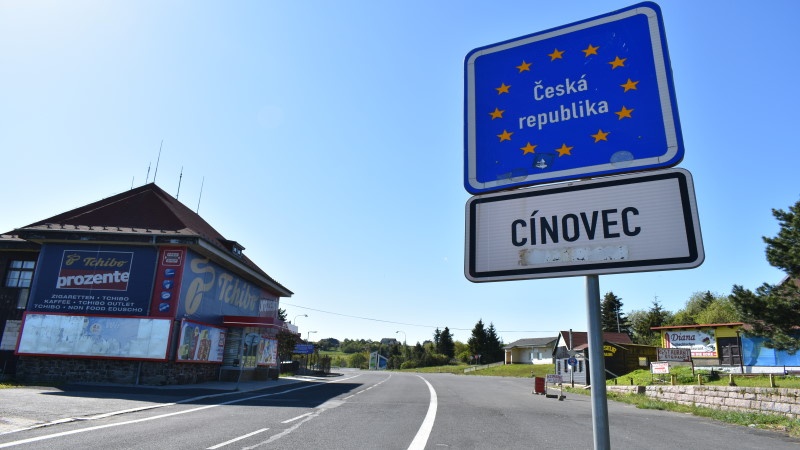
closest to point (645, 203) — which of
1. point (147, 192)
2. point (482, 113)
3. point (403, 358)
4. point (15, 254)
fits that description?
A: point (482, 113)

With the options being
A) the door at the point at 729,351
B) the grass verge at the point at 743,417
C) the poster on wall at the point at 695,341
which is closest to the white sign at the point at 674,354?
the poster on wall at the point at 695,341

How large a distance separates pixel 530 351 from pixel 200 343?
66.6m

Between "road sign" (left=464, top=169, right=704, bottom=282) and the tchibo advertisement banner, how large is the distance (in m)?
24.6

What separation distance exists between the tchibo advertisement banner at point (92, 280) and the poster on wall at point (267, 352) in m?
11.0

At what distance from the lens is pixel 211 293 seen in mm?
26594

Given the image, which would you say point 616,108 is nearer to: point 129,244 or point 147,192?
point 129,244

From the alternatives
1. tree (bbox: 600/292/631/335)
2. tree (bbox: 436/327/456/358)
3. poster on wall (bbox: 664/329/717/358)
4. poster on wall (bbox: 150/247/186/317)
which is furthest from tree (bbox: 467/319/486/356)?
poster on wall (bbox: 150/247/186/317)

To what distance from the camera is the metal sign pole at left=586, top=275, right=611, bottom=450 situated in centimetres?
145

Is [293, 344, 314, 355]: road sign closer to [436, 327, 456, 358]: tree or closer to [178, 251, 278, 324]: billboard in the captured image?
[178, 251, 278, 324]: billboard

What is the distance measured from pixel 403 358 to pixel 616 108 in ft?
357

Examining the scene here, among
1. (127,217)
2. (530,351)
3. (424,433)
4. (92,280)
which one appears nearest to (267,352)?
(92,280)

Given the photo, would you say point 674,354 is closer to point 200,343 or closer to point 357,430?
point 357,430

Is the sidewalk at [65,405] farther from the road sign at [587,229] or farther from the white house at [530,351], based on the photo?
the white house at [530,351]

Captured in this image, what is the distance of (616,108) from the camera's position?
191 centimetres
